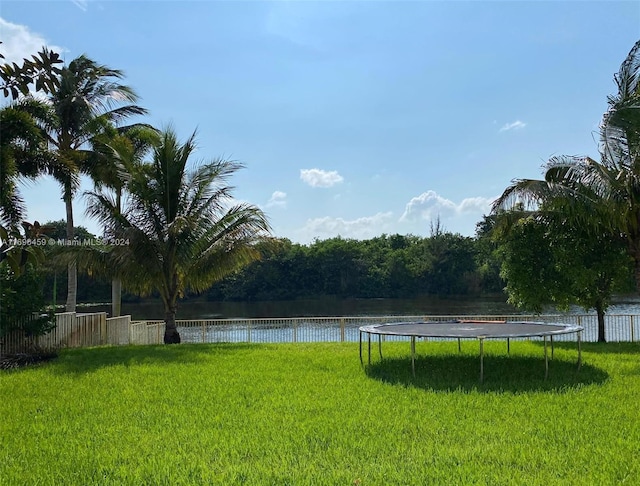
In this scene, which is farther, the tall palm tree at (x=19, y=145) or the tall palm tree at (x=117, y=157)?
the tall palm tree at (x=117, y=157)

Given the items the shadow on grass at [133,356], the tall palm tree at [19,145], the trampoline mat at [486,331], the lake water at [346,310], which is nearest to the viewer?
the trampoline mat at [486,331]

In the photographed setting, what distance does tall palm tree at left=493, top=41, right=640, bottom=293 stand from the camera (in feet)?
38.6

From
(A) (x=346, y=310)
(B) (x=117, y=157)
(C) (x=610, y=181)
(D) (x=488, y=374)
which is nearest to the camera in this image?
(D) (x=488, y=374)

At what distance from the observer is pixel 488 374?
902 cm

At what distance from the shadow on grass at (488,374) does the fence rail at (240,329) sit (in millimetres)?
5036

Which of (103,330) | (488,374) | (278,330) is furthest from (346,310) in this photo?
(488,374)

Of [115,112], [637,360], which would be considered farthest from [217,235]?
[637,360]

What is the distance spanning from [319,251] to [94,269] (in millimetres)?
52907

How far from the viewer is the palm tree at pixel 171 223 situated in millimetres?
15312

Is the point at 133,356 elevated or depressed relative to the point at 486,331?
depressed

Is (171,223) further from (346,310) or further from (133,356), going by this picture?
(346,310)

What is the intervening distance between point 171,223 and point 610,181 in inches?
433

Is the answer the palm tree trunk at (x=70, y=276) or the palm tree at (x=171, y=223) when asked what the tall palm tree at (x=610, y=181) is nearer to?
the palm tree at (x=171, y=223)

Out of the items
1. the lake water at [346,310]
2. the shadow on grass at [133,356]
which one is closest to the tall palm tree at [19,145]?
the shadow on grass at [133,356]
